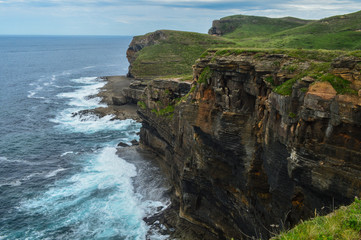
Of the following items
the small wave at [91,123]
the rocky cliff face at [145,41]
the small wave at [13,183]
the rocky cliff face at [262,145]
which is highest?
the rocky cliff face at [145,41]

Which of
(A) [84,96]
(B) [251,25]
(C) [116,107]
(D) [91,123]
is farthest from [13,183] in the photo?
(B) [251,25]

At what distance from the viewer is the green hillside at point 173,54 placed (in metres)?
90.6

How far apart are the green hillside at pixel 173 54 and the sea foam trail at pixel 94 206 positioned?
47.1 m

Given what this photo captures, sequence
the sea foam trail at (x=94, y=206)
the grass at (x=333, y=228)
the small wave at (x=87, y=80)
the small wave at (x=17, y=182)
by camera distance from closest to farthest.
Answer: the grass at (x=333, y=228) < the sea foam trail at (x=94, y=206) < the small wave at (x=17, y=182) < the small wave at (x=87, y=80)

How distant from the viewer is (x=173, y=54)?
101m

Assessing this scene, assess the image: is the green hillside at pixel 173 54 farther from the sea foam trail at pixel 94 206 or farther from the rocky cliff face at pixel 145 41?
the sea foam trail at pixel 94 206

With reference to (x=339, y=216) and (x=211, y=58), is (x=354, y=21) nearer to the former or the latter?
(x=211, y=58)

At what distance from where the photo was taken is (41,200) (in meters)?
38.1

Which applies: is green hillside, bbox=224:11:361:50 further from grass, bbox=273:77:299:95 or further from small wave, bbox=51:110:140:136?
grass, bbox=273:77:299:95

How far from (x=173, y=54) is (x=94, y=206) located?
73.4 metres

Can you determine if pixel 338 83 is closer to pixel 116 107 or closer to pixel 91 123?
pixel 91 123

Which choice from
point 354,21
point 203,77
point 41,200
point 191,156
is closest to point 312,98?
point 203,77

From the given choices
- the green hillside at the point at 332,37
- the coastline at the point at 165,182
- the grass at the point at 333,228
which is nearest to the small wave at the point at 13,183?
the coastline at the point at 165,182

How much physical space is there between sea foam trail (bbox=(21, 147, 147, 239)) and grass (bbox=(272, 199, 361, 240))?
2286cm
